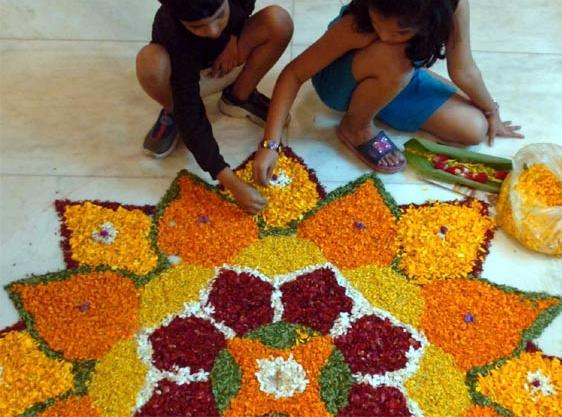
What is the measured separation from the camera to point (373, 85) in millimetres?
1128

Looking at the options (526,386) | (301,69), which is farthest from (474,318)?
(301,69)

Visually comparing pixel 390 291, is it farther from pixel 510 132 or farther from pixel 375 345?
pixel 510 132

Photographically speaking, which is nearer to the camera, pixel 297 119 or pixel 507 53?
pixel 297 119

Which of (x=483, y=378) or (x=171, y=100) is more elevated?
(x=171, y=100)

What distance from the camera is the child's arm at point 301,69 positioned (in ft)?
3.52

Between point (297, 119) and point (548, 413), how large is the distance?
749 mm

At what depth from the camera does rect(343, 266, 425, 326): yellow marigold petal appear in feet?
3.40

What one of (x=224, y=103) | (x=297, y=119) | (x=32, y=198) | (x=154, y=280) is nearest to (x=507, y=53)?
(x=297, y=119)

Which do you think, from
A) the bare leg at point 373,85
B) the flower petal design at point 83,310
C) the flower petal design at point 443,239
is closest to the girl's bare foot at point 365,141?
the bare leg at point 373,85

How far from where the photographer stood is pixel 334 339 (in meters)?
1.00

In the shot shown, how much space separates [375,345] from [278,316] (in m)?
0.17

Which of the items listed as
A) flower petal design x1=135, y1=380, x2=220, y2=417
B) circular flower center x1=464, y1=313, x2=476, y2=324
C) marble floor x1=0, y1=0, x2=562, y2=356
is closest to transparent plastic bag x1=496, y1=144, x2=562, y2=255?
marble floor x1=0, y1=0, x2=562, y2=356

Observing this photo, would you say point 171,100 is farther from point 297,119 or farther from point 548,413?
point 548,413

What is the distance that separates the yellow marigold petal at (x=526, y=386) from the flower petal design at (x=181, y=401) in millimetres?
436
